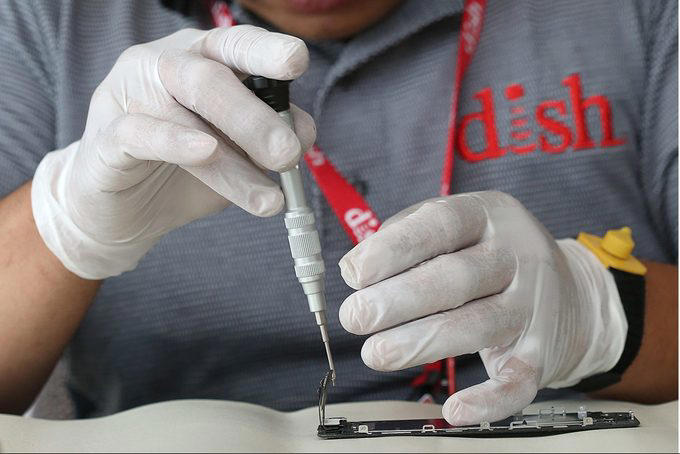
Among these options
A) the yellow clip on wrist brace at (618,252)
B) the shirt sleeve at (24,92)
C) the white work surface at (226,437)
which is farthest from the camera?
the shirt sleeve at (24,92)

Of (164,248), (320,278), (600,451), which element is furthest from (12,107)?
(600,451)

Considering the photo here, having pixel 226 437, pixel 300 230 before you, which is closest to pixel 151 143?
pixel 300 230

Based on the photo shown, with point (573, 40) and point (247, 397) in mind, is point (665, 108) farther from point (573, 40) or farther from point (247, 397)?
point (247, 397)

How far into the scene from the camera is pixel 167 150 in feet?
2.22

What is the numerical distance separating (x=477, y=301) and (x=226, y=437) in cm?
25

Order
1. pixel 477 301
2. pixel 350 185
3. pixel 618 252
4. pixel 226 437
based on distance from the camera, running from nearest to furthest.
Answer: pixel 226 437
pixel 477 301
pixel 618 252
pixel 350 185

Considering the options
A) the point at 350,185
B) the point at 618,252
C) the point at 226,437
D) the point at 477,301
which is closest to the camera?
the point at 226,437

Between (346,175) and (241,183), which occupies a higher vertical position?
(241,183)

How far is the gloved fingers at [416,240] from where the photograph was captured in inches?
27.1

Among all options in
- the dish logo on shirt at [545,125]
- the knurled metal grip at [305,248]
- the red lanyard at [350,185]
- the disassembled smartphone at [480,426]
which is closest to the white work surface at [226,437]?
the disassembled smartphone at [480,426]

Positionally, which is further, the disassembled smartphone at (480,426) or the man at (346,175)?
the man at (346,175)

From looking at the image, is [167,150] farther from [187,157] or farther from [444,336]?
[444,336]

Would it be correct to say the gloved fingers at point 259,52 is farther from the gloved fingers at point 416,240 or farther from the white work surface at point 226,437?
the white work surface at point 226,437

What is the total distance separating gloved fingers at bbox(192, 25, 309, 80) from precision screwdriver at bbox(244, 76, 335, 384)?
0.02m
